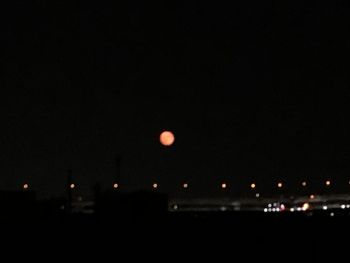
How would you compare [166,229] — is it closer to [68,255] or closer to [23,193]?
[68,255]

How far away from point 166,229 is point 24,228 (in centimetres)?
531

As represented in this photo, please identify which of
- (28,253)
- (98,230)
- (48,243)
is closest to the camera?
(28,253)

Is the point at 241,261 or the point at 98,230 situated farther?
the point at 98,230

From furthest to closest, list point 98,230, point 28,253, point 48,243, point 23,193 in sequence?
point 23,193 < point 98,230 < point 48,243 < point 28,253

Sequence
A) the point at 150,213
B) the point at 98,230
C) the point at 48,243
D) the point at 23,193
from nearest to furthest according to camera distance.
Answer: the point at 48,243 → the point at 98,230 → the point at 150,213 → the point at 23,193

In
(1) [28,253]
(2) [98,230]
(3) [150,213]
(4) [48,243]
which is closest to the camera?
(1) [28,253]

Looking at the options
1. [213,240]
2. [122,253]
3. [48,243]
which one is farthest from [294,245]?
[48,243]

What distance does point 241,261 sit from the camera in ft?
105

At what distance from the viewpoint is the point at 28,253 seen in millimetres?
32031

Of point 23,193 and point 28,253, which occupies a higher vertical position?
point 23,193

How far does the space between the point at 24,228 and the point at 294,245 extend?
10337 millimetres

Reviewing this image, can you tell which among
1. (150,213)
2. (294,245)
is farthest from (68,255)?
(150,213)

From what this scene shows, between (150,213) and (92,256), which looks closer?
(92,256)

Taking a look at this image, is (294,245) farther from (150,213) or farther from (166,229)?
(150,213)
